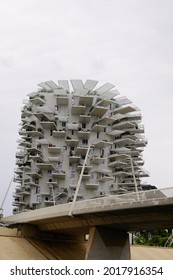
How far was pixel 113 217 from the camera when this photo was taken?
114ft

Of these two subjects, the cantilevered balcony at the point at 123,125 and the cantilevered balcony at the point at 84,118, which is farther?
the cantilevered balcony at the point at 123,125

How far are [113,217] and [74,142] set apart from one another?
61.5 meters

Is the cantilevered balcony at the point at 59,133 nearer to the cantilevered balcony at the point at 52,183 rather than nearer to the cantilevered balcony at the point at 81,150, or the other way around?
the cantilevered balcony at the point at 81,150

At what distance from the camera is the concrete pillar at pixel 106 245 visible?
37188 millimetres

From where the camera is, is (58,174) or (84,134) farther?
(84,134)

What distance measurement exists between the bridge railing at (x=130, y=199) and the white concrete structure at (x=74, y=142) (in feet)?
189

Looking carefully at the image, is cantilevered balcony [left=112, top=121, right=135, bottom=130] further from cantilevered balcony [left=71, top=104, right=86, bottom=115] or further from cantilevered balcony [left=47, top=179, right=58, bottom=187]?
cantilevered balcony [left=47, top=179, right=58, bottom=187]

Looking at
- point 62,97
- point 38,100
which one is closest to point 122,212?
point 62,97

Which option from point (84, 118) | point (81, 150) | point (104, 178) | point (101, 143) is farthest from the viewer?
point (84, 118)

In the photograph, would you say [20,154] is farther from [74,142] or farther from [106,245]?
[106,245]

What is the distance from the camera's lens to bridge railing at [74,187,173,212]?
2870cm

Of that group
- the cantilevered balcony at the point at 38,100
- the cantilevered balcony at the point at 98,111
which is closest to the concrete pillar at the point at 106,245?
the cantilevered balcony at the point at 98,111

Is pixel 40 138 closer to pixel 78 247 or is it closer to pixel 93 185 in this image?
pixel 93 185

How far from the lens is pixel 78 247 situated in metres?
54.5
